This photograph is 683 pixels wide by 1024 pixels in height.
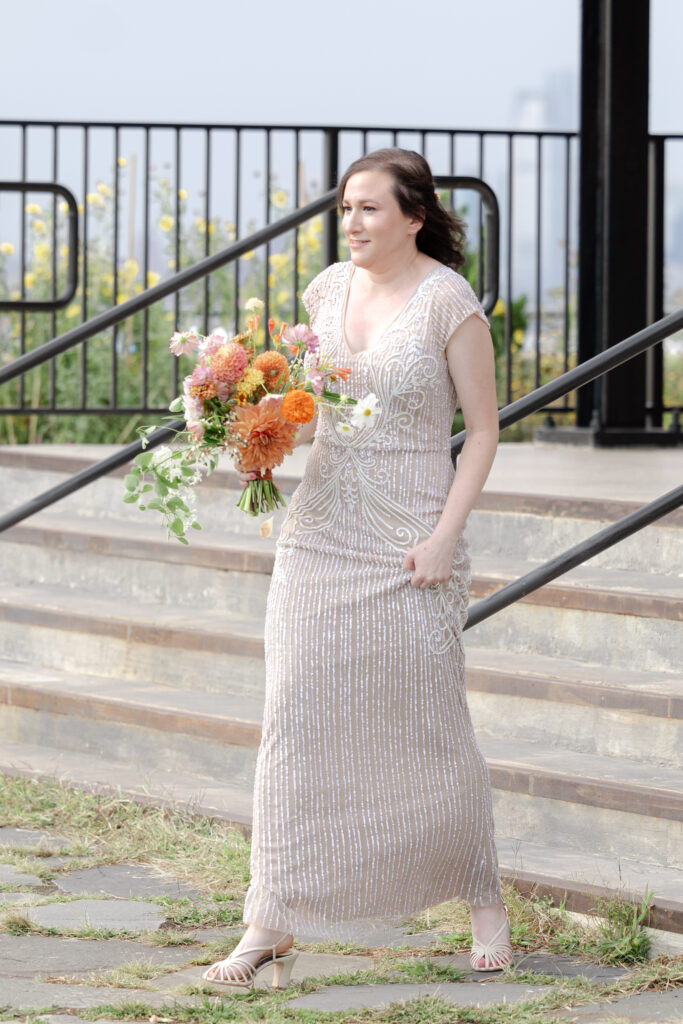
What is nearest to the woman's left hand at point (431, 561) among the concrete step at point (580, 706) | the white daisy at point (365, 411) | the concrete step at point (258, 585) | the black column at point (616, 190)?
the white daisy at point (365, 411)

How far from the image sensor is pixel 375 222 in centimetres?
346

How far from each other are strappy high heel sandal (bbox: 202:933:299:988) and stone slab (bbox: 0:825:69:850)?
3.62 feet

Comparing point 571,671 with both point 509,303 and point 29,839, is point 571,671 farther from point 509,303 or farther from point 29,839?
point 509,303

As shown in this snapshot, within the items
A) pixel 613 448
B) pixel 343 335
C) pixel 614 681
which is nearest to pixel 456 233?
pixel 343 335

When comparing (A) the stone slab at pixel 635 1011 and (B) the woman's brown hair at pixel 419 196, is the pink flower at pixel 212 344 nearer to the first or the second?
(B) the woman's brown hair at pixel 419 196

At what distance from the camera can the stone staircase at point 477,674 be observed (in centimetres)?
402

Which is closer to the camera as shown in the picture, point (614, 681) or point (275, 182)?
point (614, 681)

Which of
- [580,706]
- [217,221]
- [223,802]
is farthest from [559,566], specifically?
[217,221]

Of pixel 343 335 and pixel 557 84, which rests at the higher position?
pixel 557 84

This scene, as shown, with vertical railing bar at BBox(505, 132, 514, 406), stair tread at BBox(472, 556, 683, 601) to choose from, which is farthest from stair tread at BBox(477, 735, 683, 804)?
vertical railing bar at BBox(505, 132, 514, 406)

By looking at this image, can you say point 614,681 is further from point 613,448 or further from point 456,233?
point 613,448

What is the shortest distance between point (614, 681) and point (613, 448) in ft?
11.1

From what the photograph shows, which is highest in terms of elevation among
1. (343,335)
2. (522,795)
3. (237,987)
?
(343,335)

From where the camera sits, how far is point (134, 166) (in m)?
10.2
